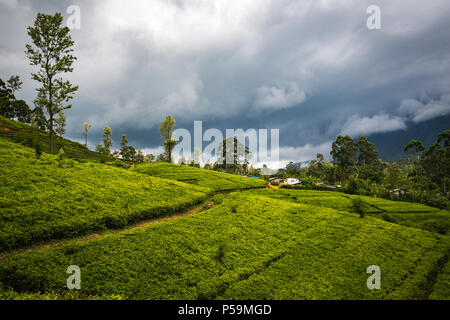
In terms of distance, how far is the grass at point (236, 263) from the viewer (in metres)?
6.08

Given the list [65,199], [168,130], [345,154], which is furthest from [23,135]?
[345,154]

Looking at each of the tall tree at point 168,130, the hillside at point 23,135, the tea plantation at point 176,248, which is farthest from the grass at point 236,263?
the tall tree at point 168,130

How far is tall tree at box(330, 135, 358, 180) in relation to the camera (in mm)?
59500

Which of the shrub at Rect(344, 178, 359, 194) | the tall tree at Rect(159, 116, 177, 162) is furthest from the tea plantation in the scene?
the tall tree at Rect(159, 116, 177, 162)

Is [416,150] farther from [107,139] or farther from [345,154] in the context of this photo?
[107,139]

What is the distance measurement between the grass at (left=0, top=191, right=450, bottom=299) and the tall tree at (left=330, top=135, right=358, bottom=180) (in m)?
52.0

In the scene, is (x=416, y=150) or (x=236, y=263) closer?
(x=236, y=263)

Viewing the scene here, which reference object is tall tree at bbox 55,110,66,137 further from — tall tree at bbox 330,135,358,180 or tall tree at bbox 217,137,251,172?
tall tree at bbox 330,135,358,180

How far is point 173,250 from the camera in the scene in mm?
8266

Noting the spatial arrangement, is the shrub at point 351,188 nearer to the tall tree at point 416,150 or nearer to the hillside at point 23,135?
the tall tree at point 416,150

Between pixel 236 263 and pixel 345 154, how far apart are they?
63410 mm

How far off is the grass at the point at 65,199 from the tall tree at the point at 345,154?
58039mm

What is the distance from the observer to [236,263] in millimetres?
8156
